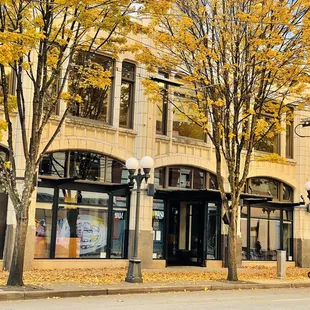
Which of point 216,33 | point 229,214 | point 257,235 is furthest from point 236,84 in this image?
point 257,235

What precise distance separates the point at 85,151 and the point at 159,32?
5.71 meters

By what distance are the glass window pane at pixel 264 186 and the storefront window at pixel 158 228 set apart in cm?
560

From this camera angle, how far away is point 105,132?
852 inches

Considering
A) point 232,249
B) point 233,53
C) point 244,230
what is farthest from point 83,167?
point 244,230

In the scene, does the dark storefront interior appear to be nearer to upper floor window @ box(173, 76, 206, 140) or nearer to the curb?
upper floor window @ box(173, 76, 206, 140)

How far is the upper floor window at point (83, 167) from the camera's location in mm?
20188

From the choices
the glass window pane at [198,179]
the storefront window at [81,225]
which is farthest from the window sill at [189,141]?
the storefront window at [81,225]

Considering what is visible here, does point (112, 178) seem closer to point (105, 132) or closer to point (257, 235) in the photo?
point (105, 132)

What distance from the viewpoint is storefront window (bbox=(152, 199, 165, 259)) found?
23328 mm

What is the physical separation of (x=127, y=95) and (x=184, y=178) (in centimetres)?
467

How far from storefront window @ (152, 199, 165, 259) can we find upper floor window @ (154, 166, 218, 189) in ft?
3.24

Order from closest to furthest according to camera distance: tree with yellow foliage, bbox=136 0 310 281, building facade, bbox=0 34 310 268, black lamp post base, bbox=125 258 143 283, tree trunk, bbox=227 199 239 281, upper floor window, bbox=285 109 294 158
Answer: black lamp post base, bbox=125 258 143 283 < tree with yellow foliage, bbox=136 0 310 281 < tree trunk, bbox=227 199 239 281 < building facade, bbox=0 34 310 268 < upper floor window, bbox=285 109 294 158

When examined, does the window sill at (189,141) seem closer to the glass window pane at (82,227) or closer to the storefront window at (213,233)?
the storefront window at (213,233)

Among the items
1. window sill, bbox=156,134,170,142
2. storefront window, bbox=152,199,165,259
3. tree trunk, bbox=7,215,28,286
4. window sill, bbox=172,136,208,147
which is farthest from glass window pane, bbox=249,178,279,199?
tree trunk, bbox=7,215,28,286
